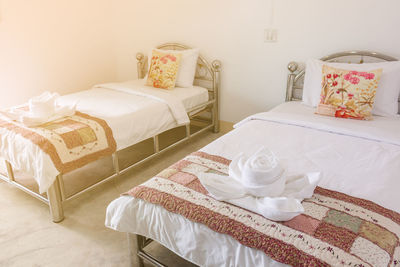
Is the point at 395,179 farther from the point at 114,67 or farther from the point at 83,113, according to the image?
the point at 114,67

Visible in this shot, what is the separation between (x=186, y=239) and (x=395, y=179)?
3.38 ft

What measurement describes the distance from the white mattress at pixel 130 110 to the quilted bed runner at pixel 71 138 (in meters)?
0.10

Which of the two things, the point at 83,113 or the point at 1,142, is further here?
the point at 83,113

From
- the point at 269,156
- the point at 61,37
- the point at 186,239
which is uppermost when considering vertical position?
the point at 61,37

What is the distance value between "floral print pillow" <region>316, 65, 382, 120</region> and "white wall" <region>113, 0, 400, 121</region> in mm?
385

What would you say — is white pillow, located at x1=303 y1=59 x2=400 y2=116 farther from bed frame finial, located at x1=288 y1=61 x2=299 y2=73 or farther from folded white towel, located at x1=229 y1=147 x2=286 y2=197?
folded white towel, located at x1=229 y1=147 x2=286 y2=197

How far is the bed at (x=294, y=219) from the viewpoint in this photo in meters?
1.13

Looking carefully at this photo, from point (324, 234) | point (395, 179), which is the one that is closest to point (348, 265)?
point (324, 234)

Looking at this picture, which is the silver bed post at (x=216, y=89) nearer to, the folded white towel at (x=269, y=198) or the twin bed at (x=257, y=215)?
the twin bed at (x=257, y=215)

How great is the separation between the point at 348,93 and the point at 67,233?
83.9 inches

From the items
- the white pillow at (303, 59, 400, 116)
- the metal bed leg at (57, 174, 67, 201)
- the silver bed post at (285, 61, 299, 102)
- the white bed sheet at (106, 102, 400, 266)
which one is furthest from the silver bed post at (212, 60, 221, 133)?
the metal bed leg at (57, 174, 67, 201)

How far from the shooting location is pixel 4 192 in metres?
2.41

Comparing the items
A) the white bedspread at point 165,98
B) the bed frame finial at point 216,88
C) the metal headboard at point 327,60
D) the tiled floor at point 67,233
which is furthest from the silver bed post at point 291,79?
the tiled floor at point 67,233

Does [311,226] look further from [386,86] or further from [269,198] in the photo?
[386,86]
